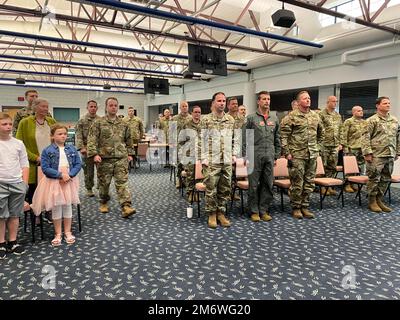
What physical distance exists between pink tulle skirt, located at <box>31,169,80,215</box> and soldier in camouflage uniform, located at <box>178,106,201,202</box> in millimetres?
2225

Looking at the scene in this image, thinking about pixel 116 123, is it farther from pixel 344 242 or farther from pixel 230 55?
pixel 230 55

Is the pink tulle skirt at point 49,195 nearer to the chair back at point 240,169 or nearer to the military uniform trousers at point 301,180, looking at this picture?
the chair back at point 240,169

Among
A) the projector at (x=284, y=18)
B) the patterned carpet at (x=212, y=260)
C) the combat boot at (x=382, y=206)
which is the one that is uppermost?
the projector at (x=284, y=18)

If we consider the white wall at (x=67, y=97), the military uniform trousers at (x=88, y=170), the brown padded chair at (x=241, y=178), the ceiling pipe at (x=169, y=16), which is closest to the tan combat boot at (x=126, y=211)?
the military uniform trousers at (x=88, y=170)

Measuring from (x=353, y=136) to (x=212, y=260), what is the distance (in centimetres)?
459

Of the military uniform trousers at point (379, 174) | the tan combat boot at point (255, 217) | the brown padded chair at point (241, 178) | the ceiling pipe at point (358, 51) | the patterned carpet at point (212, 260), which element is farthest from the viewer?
the ceiling pipe at point (358, 51)

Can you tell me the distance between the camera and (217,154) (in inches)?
150

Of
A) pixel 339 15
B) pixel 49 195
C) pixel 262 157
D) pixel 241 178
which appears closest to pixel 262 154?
pixel 262 157

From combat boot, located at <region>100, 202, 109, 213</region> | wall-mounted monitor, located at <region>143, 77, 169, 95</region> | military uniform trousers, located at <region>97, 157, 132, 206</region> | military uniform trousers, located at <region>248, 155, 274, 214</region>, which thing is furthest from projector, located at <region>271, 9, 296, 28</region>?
wall-mounted monitor, located at <region>143, 77, 169, 95</region>

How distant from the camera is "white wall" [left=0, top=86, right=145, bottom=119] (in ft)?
56.6

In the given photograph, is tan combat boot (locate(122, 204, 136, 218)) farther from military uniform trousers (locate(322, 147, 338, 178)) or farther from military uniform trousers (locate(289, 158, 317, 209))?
military uniform trousers (locate(322, 147, 338, 178))

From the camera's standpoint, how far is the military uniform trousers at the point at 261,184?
4.04m

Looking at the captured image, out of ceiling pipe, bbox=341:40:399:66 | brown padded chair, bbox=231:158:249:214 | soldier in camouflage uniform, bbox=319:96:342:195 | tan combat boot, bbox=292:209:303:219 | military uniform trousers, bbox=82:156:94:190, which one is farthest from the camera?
ceiling pipe, bbox=341:40:399:66

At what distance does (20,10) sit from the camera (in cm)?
520
